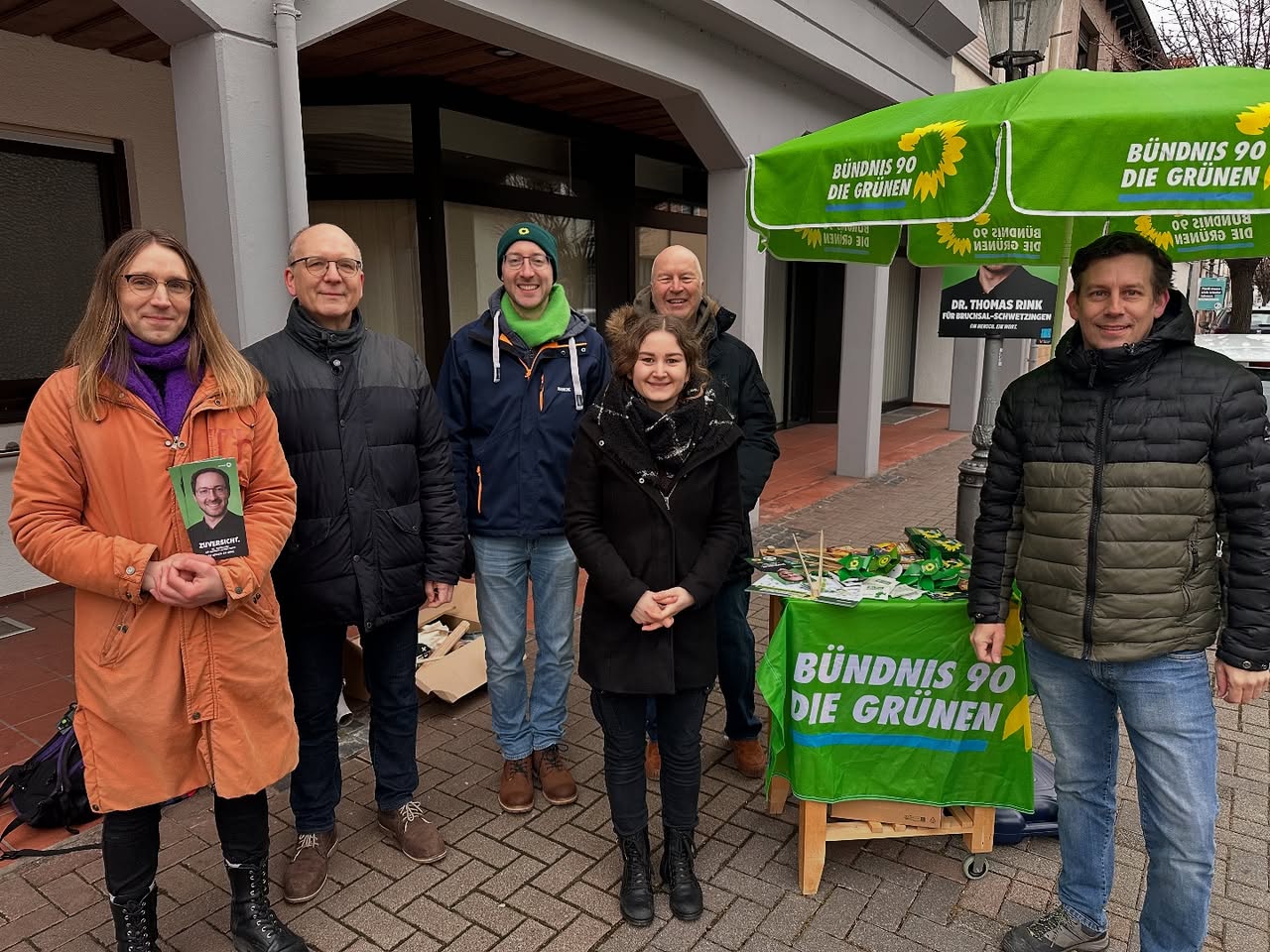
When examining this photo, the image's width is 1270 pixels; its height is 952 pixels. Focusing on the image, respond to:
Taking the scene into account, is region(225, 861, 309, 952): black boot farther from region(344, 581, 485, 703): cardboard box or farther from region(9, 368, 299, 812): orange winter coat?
region(344, 581, 485, 703): cardboard box

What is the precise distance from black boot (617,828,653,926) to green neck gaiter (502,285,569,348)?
1702mm

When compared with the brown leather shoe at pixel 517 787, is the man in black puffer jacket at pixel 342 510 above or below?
above

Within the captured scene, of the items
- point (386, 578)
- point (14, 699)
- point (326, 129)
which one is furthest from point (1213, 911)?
point (326, 129)

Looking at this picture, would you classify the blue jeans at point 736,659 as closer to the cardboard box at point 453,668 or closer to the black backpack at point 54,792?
the cardboard box at point 453,668

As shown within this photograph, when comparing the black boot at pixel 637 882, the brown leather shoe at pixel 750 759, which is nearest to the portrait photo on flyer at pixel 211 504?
the black boot at pixel 637 882

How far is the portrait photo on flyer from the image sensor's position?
2.10 m

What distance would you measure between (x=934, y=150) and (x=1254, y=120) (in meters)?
0.72

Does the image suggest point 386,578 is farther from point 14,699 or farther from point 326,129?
point 326,129

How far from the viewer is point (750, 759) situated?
11.5 feet

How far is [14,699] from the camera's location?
4.04 meters

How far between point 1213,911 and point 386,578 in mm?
2824

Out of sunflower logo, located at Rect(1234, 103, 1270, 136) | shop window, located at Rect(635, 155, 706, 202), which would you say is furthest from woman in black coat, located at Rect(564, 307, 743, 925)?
shop window, located at Rect(635, 155, 706, 202)

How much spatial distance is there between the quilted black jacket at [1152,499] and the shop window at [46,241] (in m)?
5.24

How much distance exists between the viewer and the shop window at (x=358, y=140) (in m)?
6.53
